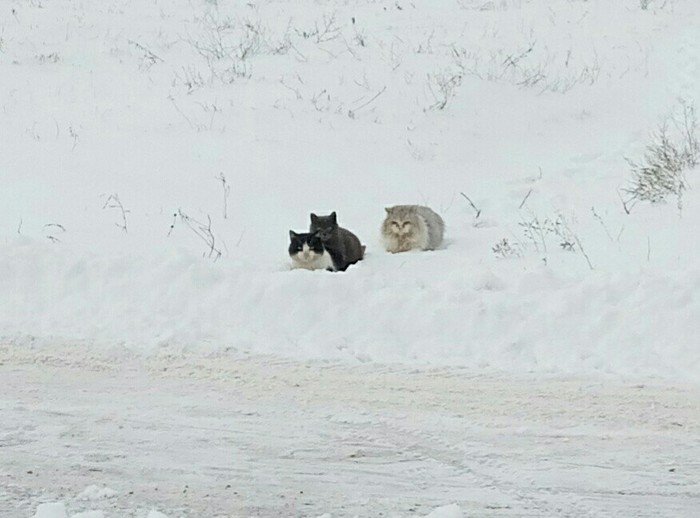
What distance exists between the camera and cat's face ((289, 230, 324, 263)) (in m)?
8.41

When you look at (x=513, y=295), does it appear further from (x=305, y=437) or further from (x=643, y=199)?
(x=643, y=199)

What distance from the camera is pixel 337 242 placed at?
8867 millimetres

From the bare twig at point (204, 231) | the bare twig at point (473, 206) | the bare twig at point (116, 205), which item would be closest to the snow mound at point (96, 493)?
the bare twig at point (204, 231)

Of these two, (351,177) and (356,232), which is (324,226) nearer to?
(356,232)

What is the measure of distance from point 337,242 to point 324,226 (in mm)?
204

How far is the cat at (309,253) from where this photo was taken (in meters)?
8.40

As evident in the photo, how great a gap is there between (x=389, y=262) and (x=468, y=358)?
2728 millimetres

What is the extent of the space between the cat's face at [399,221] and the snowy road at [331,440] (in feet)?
10.9

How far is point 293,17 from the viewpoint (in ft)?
56.8

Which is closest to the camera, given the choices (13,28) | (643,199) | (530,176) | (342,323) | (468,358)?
(468,358)

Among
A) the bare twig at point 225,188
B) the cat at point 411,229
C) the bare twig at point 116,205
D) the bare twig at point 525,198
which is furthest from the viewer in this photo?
the bare twig at point 525,198

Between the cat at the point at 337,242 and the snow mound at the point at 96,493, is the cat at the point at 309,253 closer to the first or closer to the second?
the cat at the point at 337,242

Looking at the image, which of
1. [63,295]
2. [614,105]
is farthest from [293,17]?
[63,295]

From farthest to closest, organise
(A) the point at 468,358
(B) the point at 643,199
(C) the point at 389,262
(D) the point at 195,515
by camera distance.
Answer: (B) the point at 643,199, (C) the point at 389,262, (A) the point at 468,358, (D) the point at 195,515
